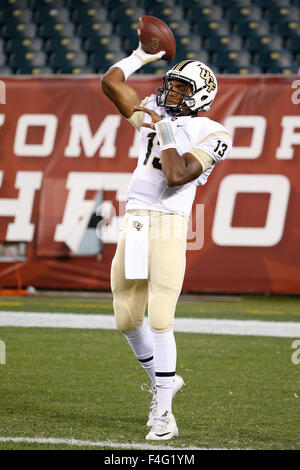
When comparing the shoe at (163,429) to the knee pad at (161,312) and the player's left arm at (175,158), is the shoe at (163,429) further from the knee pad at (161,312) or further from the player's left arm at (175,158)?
the player's left arm at (175,158)

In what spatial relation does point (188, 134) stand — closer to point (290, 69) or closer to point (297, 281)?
point (297, 281)

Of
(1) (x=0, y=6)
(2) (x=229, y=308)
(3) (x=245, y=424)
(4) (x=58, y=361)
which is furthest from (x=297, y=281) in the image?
(1) (x=0, y=6)

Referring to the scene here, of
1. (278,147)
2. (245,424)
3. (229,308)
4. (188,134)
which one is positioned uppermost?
(188,134)

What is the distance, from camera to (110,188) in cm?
A: 870

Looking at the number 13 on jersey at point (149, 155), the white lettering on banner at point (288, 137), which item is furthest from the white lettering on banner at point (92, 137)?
the number 13 on jersey at point (149, 155)

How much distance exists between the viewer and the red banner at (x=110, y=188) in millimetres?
8453

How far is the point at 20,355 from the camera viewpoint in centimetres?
527

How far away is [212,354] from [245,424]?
6.40ft

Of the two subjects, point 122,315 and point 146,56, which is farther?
point 146,56

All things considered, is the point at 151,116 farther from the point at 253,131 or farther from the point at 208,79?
the point at 253,131

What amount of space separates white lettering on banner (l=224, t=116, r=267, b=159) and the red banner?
0.03 feet

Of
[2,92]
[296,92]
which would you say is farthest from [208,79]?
[2,92]

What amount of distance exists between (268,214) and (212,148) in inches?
205

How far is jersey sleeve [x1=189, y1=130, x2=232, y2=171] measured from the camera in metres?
3.30
